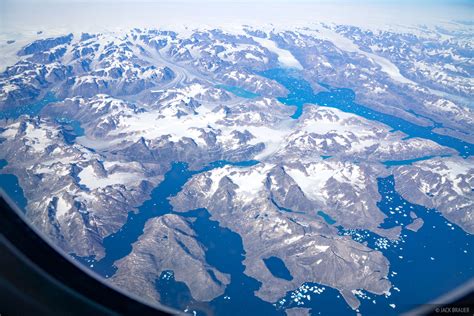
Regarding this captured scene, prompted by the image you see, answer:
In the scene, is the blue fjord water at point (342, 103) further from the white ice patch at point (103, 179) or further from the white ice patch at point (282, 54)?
the white ice patch at point (103, 179)

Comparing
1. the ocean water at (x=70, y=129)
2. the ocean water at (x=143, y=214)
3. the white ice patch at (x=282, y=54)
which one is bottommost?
the ocean water at (x=143, y=214)

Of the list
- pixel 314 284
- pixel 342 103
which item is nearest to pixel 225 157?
pixel 314 284

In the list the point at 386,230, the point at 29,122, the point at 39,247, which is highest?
the point at 39,247

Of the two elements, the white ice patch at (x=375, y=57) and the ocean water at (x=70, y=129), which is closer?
the ocean water at (x=70, y=129)

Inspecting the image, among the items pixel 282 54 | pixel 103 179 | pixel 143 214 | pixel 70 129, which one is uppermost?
pixel 282 54

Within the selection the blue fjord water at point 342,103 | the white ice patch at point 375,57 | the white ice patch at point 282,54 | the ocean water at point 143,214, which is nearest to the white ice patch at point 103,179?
the ocean water at point 143,214

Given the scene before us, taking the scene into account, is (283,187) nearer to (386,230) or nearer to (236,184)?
(236,184)

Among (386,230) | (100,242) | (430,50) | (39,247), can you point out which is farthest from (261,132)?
(430,50)

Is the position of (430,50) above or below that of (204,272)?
above

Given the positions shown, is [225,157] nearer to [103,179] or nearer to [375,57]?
[103,179]
